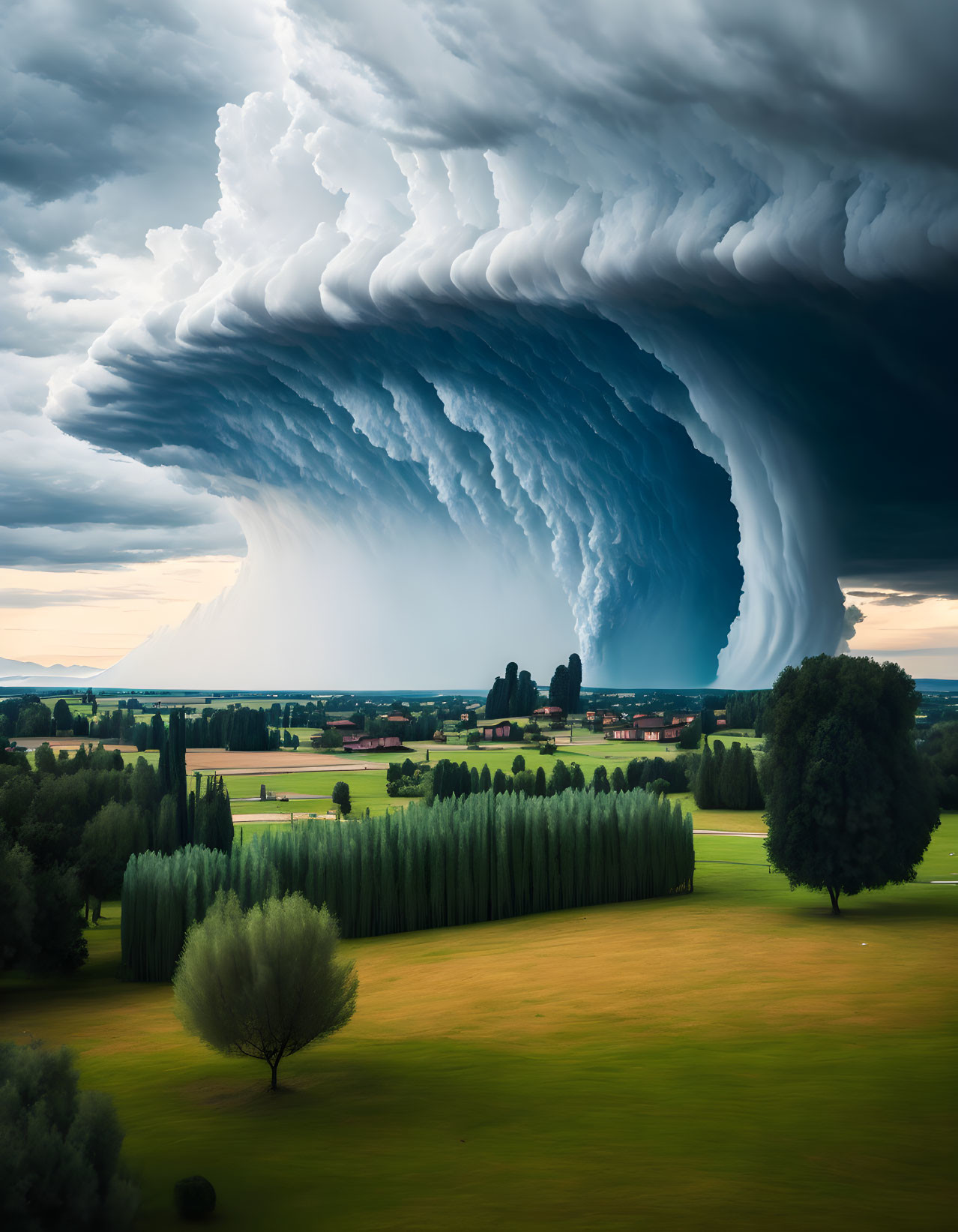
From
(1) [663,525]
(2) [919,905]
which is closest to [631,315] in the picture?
(1) [663,525]

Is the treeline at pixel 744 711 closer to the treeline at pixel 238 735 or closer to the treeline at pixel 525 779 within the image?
the treeline at pixel 525 779

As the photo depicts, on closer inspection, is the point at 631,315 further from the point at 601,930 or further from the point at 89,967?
the point at 89,967

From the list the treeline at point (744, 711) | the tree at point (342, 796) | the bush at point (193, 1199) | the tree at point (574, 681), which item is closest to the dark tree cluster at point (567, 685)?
the tree at point (574, 681)

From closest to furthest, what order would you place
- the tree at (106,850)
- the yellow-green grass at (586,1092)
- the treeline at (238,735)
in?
the yellow-green grass at (586,1092), the tree at (106,850), the treeline at (238,735)

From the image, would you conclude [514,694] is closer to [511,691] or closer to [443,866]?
[511,691]

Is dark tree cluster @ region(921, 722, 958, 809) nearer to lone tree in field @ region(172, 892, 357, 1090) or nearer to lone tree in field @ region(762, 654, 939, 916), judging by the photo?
lone tree in field @ region(762, 654, 939, 916)

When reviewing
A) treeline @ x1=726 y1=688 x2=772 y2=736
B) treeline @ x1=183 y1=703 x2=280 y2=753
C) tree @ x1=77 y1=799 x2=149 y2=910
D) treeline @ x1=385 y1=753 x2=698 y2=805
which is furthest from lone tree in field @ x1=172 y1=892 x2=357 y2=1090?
Result: treeline @ x1=726 y1=688 x2=772 y2=736

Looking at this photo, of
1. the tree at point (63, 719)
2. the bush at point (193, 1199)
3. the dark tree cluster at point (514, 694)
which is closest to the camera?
the bush at point (193, 1199)
